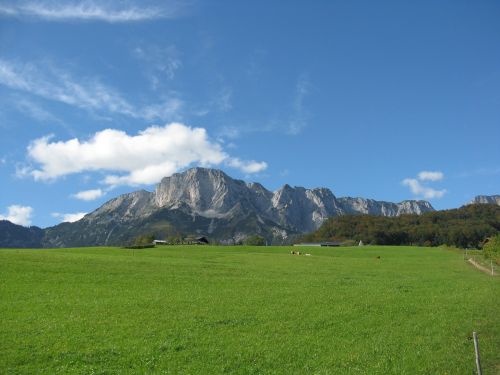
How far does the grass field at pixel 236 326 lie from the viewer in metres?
21.7

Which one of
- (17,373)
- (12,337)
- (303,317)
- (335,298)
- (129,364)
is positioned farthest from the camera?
(335,298)

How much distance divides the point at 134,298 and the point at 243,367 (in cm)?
1886

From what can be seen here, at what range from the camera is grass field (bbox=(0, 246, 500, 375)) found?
21672mm

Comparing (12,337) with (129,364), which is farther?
(12,337)

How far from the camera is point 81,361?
69.9 feet

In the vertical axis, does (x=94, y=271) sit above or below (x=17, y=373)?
above

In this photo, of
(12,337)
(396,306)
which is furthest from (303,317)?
(12,337)

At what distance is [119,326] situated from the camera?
91.1ft

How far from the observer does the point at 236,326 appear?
1137 inches

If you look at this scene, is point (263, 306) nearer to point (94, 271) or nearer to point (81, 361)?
point (81, 361)

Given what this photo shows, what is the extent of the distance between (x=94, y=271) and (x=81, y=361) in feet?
116

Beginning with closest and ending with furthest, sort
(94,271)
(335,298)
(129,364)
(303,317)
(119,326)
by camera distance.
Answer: (129,364)
(119,326)
(303,317)
(335,298)
(94,271)

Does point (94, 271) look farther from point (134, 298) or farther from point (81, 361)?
point (81, 361)

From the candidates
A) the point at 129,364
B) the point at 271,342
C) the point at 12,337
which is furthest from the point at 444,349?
the point at 12,337
